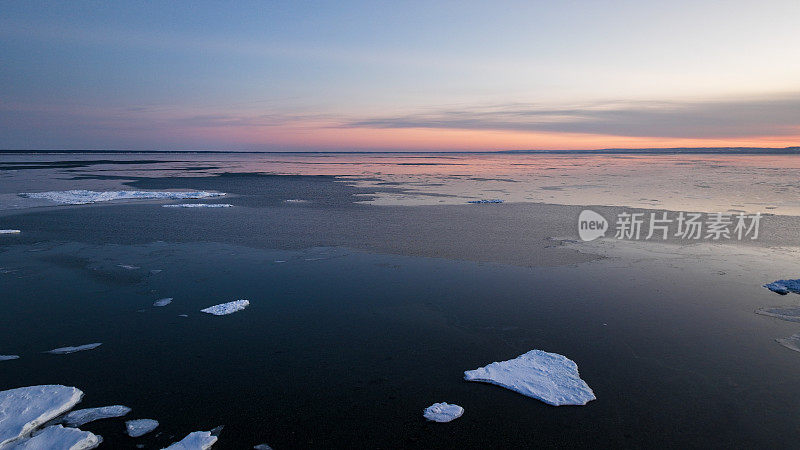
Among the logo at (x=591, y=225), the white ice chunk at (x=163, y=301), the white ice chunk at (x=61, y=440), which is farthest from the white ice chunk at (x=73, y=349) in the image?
the logo at (x=591, y=225)

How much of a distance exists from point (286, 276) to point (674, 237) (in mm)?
8419

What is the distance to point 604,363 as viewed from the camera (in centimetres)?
439

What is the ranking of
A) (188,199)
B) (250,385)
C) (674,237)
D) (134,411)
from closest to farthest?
(134,411), (250,385), (674,237), (188,199)

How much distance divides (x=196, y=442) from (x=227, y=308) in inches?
104

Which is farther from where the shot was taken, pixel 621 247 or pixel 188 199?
pixel 188 199

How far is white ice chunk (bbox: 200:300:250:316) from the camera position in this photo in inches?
221

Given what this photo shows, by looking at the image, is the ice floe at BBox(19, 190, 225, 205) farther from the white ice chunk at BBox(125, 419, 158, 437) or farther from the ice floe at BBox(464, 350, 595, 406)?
the ice floe at BBox(464, 350, 595, 406)

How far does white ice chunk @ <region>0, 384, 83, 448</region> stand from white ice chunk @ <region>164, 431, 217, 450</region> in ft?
3.68

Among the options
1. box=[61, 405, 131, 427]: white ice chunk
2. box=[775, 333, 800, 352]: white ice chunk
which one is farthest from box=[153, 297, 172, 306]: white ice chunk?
box=[775, 333, 800, 352]: white ice chunk

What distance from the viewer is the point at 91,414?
11.6 feet

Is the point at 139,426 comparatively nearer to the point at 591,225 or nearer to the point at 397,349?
the point at 397,349

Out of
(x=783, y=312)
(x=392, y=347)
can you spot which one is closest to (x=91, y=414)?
(x=392, y=347)

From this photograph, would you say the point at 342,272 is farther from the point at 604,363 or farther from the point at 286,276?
the point at 604,363

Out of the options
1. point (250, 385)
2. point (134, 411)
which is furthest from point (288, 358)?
point (134, 411)
